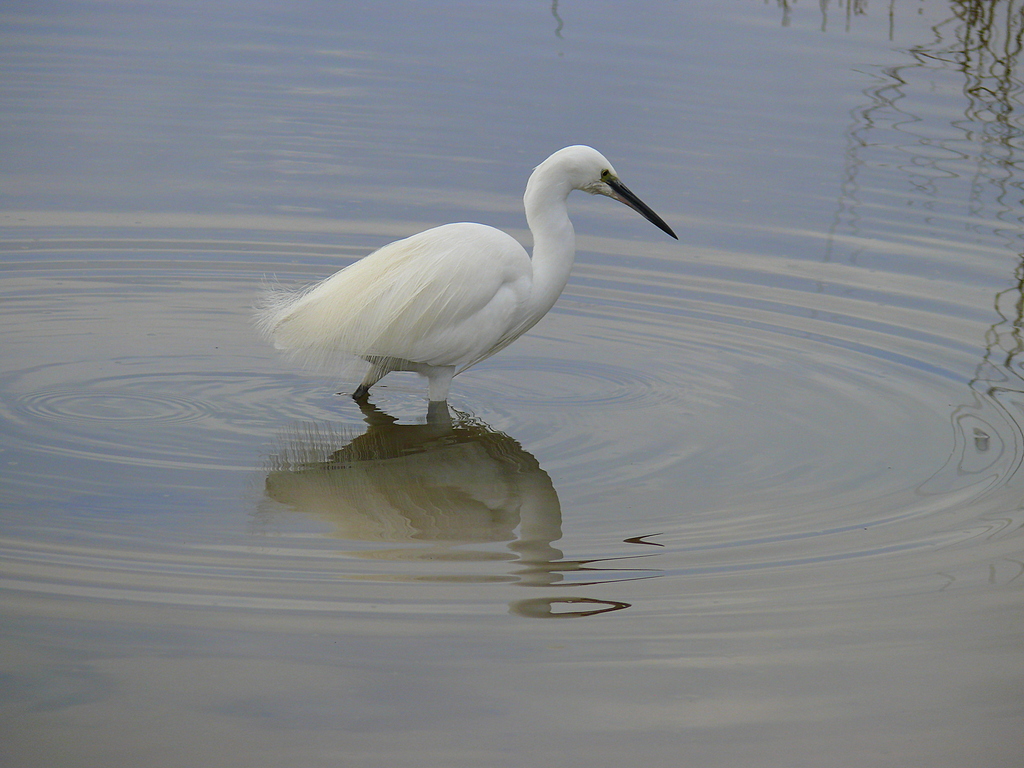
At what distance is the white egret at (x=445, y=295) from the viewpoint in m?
5.60

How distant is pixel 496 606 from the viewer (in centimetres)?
405

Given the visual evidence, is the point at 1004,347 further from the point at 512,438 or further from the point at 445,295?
the point at 445,295

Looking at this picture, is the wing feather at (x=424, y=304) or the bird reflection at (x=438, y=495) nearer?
the bird reflection at (x=438, y=495)

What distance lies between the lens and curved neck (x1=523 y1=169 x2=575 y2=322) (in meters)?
5.78

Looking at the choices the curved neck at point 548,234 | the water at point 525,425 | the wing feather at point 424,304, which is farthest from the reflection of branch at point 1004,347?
the wing feather at point 424,304

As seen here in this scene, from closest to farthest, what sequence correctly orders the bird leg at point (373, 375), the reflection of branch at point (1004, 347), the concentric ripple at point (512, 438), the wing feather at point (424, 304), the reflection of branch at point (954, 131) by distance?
the concentric ripple at point (512, 438) < the wing feather at point (424, 304) < the bird leg at point (373, 375) < the reflection of branch at point (1004, 347) < the reflection of branch at point (954, 131)

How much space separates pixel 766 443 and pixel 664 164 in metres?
4.05

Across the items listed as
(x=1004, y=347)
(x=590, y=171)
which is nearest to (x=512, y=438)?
(x=590, y=171)

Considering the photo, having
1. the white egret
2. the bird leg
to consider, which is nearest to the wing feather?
the white egret

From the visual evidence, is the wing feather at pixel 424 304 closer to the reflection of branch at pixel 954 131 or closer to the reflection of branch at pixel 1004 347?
the reflection of branch at pixel 1004 347

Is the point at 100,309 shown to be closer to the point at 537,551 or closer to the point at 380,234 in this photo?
the point at 380,234

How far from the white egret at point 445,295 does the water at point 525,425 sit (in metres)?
0.32

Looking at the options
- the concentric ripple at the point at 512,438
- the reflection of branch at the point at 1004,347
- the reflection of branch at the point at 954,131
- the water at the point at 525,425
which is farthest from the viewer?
the reflection of branch at the point at 954,131

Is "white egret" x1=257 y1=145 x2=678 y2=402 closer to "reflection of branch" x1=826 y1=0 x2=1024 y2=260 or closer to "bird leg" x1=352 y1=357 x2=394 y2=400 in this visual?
"bird leg" x1=352 y1=357 x2=394 y2=400
